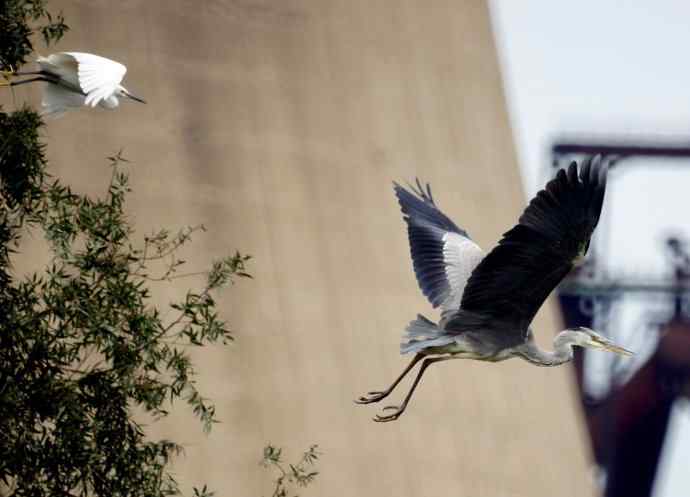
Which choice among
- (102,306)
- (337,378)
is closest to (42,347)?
(102,306)

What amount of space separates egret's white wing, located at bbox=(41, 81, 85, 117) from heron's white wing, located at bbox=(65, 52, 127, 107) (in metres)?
0.16

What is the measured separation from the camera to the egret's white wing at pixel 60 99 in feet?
21.2

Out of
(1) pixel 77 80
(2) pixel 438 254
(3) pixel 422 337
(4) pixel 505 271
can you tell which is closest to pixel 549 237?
(4) pixel 505 271

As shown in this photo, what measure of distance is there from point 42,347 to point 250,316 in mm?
4556

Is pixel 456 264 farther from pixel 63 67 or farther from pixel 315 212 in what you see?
pixel 315 212

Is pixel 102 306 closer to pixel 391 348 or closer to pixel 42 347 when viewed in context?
pixel 42 347

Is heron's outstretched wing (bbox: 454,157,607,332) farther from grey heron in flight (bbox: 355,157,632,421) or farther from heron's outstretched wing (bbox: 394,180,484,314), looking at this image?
heron's outstretched wing (bbox: 394,180,484,314)

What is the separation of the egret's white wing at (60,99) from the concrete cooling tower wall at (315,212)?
3.45 m

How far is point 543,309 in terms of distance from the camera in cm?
1242

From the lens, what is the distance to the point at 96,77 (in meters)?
6.18

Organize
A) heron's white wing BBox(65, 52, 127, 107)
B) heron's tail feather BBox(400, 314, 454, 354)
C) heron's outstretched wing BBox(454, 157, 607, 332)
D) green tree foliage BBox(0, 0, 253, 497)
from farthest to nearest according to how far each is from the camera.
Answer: heron's white wing BBox(65, 52, 127, 107), heron's tail feather BBox(400, 314, 454, 354), green tree foliage BBox(0, 0, 253, 497), heron's outstretched wing BBox(454, 157, 607, 332)

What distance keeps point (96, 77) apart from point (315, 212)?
16.3 feet

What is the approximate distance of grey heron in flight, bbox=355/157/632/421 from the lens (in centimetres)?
563

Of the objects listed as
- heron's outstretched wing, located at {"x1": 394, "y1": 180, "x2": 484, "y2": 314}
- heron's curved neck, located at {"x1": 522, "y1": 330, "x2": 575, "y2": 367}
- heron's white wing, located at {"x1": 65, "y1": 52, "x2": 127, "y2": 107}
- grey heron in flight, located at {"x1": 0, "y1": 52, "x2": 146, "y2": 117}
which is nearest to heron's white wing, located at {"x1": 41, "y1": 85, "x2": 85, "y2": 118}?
grey heron in flight, located at {"x1": 0, "y1": 52, "x2": 146, "y2": 117}
